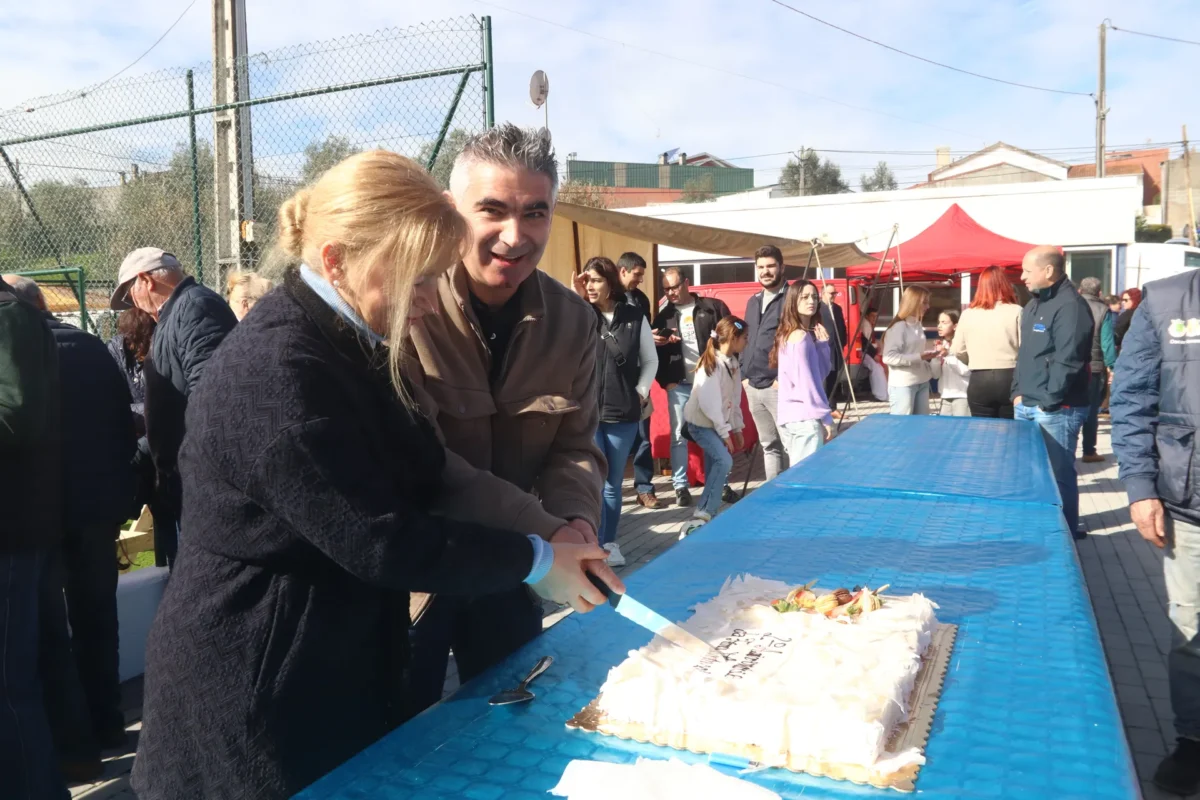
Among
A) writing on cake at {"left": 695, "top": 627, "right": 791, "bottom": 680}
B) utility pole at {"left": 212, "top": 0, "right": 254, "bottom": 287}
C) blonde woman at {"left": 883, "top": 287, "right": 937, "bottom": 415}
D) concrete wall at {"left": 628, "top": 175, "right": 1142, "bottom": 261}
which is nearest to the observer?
writing on cake at {"left": 695, "top": 627, "right": 791, "bottom": 680}

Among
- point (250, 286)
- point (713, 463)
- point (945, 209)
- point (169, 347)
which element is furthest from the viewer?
point (945, 209)

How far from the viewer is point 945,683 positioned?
1370 mm

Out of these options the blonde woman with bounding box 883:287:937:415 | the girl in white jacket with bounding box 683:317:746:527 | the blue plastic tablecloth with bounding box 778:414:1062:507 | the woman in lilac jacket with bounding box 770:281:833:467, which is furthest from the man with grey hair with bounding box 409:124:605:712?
the blonde woman with bounding box 883:287:937:415

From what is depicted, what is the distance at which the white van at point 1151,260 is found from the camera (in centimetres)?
1762

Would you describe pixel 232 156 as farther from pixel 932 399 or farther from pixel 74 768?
pixel 932 399

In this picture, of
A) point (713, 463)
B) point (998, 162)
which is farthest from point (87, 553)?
point (998, 162)

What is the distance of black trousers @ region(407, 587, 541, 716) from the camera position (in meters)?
1.88

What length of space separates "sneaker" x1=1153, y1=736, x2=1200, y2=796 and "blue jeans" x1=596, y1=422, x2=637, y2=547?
2.86 m

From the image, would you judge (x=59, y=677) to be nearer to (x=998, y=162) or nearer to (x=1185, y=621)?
(x=1185, y=621)

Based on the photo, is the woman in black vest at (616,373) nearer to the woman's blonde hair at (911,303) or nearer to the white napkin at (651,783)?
the woman's blonde hair at (911,303)

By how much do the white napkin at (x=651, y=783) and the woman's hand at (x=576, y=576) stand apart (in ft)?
1.02

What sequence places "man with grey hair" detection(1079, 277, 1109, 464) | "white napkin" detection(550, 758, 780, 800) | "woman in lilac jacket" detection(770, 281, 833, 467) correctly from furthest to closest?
"man with grey hair" detection(1079, 277, 1109, 464), "woman in lilac jacket" detection(770, 281, 833, 467), "white napkin" detection(550, 758, 780, 800)

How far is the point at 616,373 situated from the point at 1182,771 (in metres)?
3.35

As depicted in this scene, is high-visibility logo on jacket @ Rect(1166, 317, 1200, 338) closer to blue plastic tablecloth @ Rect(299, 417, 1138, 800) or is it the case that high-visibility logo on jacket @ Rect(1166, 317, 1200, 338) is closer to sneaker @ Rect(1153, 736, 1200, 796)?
blue plastic tablecloth @ Rect(299, 417, 1138, 800)
